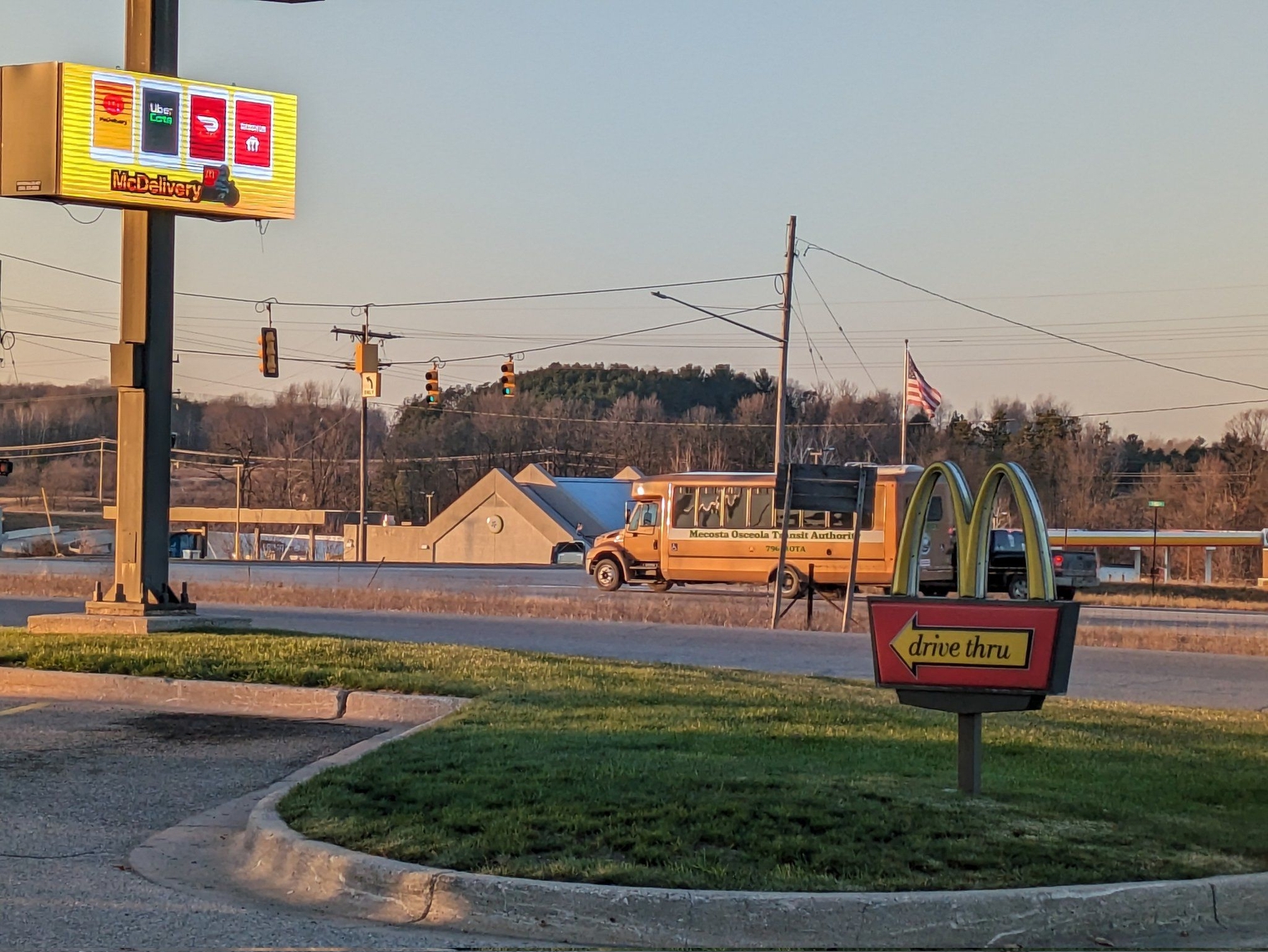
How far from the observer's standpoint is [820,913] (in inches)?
215

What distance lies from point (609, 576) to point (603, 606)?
6485mm

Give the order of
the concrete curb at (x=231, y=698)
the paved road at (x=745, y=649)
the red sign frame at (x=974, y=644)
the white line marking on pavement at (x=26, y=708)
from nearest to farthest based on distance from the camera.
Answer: the red sign frame at (x=974, y=644) < the white line marking on pavement at (x=26, y=708) < the concrete curb at (x=231, y=698) < the paved road at (x=745, y=649)

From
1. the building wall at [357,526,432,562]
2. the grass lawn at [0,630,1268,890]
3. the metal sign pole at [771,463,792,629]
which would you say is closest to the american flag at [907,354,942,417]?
the metal sign pole at [771,463,792,629]

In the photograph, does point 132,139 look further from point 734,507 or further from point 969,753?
point 734,507

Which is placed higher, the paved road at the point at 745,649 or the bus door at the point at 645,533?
the bus door at the point at 645,533

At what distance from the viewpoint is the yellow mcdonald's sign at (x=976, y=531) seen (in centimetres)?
696

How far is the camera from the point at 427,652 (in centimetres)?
1438

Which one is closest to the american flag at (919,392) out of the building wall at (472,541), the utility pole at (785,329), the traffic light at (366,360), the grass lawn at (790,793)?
the utility pole at (785,329)

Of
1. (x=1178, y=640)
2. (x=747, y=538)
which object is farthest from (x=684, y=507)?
(x=1178, y=640)

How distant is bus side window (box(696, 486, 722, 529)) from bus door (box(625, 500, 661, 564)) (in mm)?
1069

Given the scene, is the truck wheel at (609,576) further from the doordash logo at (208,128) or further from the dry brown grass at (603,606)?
the doordash logo at (208,128)

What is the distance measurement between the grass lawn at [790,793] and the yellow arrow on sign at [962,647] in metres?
0.73

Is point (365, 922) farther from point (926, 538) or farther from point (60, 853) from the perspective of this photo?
point (926, 538)

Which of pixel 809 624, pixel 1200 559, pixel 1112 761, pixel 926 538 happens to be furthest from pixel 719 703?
pixel 1200 559
